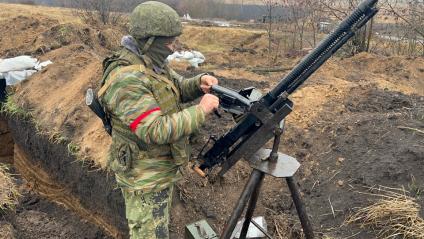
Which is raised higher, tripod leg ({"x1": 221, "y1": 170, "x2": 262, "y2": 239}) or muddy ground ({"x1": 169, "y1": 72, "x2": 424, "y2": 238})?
tripod leg ({"x1": 221, "y1": 170, "x2": 262, "y2": 239})

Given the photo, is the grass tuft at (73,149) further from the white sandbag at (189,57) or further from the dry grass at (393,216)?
the white sandbag at (189,57)

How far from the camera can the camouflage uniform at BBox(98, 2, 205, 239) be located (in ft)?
8.45

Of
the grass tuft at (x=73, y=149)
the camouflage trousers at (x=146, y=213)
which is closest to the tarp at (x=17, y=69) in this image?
the grass tuft at (x=73, y=149)

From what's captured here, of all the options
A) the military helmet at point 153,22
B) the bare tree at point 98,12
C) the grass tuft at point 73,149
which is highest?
the military helmet at point 153,22

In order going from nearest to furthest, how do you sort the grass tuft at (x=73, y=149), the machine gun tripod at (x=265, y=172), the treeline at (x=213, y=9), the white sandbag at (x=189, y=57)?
1. the machine gun tripod at (x=265, y=172)
2. the grass tuft at (x=73, y=149)
3. the white sandbag at (x=189, y=57)
4. the treeline at (x=213, y=9)

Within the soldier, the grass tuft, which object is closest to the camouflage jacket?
the soldier

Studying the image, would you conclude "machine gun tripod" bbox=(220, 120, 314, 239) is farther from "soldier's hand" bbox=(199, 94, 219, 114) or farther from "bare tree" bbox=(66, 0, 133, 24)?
"bare tree" bbox=(66, 0, 133, 24)

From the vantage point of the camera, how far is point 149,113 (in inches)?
101

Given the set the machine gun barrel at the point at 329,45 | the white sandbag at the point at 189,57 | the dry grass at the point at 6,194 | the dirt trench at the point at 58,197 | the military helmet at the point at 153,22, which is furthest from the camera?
the white sandbag at the point at 189,57

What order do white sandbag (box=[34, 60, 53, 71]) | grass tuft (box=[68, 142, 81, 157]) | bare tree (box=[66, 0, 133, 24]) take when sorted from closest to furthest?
grass tuft (box=[68, 142, 81, 157]) → white sandbag (box=[34, 60, 53, 71]) → bare tree (box=[66, 0, 133, 24])

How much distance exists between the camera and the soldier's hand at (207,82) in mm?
2982

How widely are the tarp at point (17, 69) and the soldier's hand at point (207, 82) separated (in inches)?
194

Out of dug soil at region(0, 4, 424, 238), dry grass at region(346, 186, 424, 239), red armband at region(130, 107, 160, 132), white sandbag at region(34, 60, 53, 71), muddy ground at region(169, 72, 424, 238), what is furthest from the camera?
white sandbag at region(34, 60, 53, 71)

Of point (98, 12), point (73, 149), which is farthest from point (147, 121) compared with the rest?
point (98, 12)
